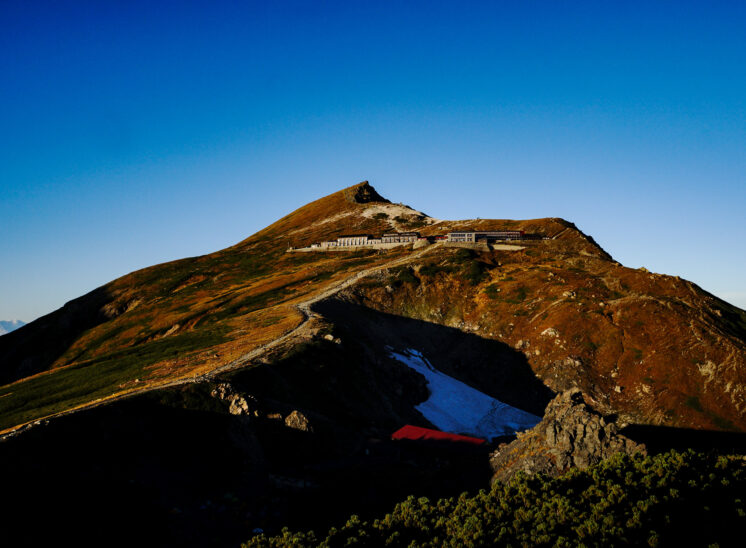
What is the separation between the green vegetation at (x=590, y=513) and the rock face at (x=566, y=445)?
5.35m

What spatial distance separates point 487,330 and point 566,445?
6676cm

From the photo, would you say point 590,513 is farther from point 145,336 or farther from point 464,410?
point 145,336

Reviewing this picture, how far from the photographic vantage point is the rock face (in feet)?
170

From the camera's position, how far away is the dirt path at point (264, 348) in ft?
167

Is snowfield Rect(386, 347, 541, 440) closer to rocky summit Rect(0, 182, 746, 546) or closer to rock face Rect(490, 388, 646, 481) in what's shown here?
rocky summit Rect(0, 182, 746, 546)

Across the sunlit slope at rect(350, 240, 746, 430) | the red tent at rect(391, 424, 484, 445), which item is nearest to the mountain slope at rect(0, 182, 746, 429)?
the sunlit slope at rect(350, 240, 746, 430)

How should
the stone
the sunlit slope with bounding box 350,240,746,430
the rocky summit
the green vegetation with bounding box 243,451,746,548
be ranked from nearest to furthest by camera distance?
the green vegetation with bounding box 243,451,746,548 < the rocky summit < the stone < the sunlit slope with bounding box 350,240,746,430

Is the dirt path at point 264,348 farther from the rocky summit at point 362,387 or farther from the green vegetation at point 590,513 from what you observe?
the green vegetation at point 590,513

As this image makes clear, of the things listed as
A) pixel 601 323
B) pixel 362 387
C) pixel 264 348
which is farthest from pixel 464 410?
pixel 601 323

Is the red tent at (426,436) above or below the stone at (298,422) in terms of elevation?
below

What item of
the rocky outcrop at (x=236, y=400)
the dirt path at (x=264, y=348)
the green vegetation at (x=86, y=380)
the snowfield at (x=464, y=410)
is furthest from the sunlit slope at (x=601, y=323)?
the rocky outcrop at (x=236, y=400)

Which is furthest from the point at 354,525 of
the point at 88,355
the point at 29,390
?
the point at 88,355

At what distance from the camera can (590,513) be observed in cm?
3844

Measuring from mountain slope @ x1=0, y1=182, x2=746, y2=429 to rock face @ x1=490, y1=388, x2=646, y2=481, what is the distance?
3274 centimetres
